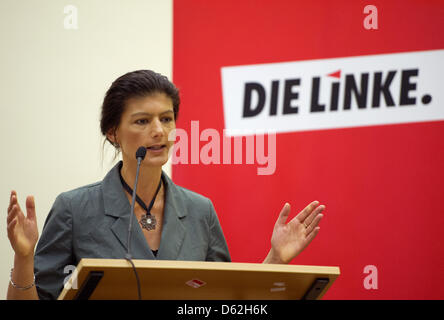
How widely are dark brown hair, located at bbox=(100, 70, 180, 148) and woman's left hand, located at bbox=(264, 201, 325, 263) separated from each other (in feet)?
2.35

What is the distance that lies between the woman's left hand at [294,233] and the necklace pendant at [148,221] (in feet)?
1.54

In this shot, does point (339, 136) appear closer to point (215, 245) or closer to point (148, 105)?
point (215, 245)

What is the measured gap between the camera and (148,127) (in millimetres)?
2170

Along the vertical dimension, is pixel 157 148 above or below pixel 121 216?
above

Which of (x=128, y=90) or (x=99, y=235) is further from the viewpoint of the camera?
(x=128, y=90)

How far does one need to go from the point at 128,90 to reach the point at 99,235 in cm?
57

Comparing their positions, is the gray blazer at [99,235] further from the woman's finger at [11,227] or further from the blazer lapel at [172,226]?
the woman's finger at [11,227]

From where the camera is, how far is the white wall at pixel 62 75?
3.19 metres

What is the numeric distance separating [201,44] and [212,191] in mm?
828

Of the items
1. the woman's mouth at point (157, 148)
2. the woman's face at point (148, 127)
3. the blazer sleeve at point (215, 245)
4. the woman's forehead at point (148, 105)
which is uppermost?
the woman's forehead at point (148, 105)

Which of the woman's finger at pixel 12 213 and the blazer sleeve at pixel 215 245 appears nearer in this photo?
the woman's finger at pixel 12 213

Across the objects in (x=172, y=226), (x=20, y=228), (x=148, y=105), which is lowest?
(x=172, y=226)

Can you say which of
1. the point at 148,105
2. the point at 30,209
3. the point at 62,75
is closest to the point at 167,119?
the point at 148,105

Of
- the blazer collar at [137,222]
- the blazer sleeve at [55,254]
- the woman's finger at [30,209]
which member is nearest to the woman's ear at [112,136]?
the blazer collar at [137,222]
